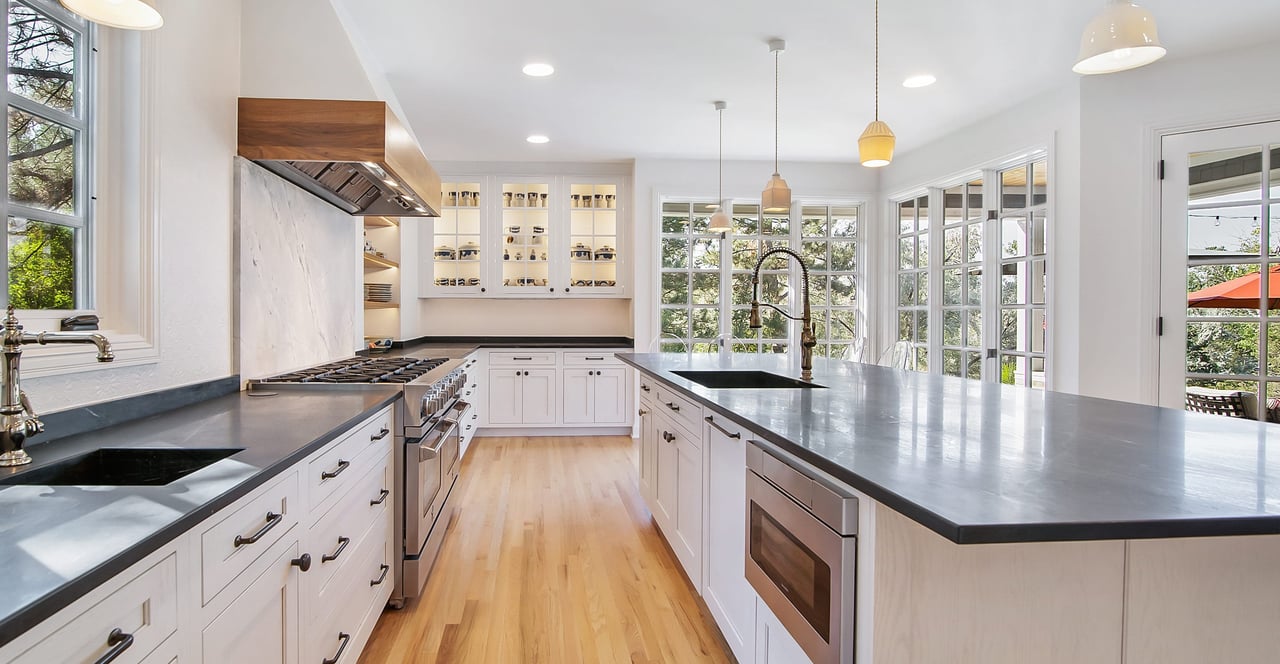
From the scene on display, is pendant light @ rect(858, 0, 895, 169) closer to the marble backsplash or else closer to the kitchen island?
the kitchen island

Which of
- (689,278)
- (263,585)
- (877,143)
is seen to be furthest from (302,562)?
(689,278)

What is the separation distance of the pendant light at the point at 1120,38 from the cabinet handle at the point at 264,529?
8.13 ft

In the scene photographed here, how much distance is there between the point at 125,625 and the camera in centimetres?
85

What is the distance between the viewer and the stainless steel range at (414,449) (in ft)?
7.82

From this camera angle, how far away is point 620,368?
576 cm

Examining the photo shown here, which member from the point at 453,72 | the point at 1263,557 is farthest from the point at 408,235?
the point at 1263,557

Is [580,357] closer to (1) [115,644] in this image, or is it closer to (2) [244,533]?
(2) [244,533]

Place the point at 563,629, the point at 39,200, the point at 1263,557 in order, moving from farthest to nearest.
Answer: the point at 563,629
the point at 39,200
the point at 1263,557

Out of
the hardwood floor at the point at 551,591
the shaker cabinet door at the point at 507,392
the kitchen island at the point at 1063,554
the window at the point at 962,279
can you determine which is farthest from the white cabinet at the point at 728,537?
the shaker cabinet door at the point at 507,392

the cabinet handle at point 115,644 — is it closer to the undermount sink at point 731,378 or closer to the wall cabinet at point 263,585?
the wall cabinet at point 263,585

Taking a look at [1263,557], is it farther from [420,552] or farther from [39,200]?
[39,200]

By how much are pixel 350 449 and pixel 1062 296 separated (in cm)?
411

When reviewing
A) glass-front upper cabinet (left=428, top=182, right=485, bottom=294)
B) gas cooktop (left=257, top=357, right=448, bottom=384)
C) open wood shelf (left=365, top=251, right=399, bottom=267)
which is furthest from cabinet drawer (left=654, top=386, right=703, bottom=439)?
glass-front upper cabinet (left=428, top=182, right=485, bottom=294)

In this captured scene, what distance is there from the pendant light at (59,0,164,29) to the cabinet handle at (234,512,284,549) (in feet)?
3.45
